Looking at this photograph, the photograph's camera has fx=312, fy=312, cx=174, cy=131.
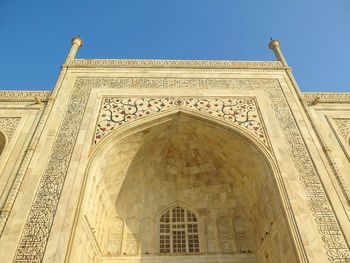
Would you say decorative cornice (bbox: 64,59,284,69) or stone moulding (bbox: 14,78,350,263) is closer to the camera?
stone moulding (bbox: 14,78,350,263)

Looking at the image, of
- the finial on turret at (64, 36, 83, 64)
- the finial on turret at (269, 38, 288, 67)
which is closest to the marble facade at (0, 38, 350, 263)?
the finial on turret at (269, 38, 288, 67)

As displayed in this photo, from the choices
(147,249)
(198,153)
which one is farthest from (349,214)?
(147,249)

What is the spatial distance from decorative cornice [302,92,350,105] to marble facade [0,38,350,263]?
0.12 ft

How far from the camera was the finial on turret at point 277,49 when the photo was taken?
8909 millimetres

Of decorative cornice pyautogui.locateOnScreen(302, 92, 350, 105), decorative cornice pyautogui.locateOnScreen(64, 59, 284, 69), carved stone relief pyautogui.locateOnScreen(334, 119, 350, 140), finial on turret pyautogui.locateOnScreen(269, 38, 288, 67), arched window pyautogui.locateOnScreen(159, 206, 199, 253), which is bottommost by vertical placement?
arched window pyautogui.locateOnScreen(159, 206, 199, 253)

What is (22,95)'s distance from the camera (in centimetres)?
770

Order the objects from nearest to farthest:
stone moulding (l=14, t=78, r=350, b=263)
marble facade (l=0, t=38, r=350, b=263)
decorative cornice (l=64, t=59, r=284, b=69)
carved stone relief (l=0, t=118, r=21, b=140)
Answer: stone moulding (l=14, t=78, r=350, b=263) → marble facade (l=0, t=38, r=350, b=263) → carved stone relief (l=0, t=118, r=21, b=140) → decorative cornice (l=64, t=59, r=284, b=69)

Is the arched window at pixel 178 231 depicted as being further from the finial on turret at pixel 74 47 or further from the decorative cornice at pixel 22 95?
the finial on turret at pixel 74 47

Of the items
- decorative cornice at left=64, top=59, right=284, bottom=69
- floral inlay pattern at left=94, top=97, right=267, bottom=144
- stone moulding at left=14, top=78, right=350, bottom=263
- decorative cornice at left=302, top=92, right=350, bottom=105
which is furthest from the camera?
decorative cornice at left=64, top=59, right=284, bottom=69

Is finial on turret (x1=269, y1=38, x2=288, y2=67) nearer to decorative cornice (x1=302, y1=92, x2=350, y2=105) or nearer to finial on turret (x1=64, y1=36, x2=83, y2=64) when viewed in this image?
decorative cornice (x1=302, y1=92, x2=350, y2=105)

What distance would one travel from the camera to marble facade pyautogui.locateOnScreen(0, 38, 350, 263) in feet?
17.5

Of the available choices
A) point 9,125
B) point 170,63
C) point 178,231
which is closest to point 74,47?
point 170,63

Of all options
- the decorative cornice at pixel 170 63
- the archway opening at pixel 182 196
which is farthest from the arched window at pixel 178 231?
the decorative cornice at pixel 170 63

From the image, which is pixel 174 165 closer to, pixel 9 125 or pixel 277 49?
pixel 9 125
